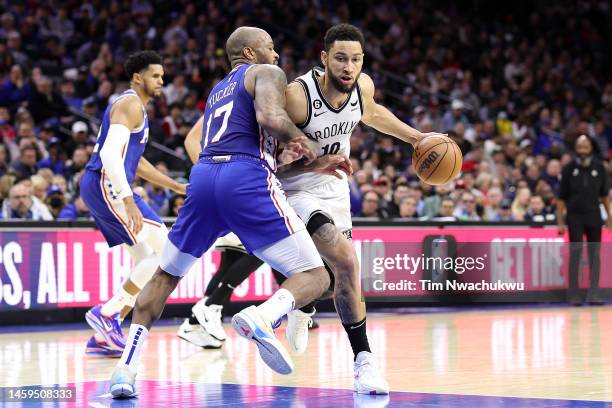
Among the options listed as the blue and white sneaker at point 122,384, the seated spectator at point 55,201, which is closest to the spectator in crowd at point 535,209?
the seated spectator at point 55,201

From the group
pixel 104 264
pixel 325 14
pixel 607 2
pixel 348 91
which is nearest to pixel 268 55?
pixel 348 91

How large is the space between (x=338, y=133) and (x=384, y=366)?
204cm

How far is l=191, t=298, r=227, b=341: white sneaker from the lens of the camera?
925 centimetres

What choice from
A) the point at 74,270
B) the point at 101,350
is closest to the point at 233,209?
the point at 101,350

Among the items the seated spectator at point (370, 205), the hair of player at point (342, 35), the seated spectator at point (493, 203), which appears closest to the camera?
the hair of player at point (342, 35)

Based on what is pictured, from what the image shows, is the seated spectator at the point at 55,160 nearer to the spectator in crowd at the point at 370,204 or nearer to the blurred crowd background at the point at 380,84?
the blurred crowd background at the point at 380,84

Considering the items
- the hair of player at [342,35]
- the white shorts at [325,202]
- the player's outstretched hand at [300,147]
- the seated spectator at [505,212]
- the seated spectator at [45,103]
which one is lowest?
the seated spectator at [505,212]

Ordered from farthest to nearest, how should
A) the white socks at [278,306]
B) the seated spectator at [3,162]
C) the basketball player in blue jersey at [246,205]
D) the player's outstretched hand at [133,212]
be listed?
the seated spectator at [3,162] < the player's outstretched hand at [133,212] < the basketball player in blue jersey at [246,205] < the white socks at [278,306]

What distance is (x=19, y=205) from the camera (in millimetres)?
12055

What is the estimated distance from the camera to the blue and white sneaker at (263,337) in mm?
5457

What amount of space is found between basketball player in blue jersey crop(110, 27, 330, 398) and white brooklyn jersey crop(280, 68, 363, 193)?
14.1 inches

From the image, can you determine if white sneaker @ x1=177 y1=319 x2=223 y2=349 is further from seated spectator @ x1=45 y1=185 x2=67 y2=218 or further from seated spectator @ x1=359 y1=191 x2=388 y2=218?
seated spectator @ x1=359 y1=191 x2=388 y2=218

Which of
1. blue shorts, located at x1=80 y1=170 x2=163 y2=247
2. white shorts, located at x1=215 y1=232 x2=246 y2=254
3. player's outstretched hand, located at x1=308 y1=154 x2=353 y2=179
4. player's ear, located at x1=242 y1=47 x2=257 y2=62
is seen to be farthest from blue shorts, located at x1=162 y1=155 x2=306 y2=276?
white shorts, located at x1=215 y1=232 x2=246 y2=254

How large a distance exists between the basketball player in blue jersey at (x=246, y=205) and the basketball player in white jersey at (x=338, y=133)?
13.6 inches
